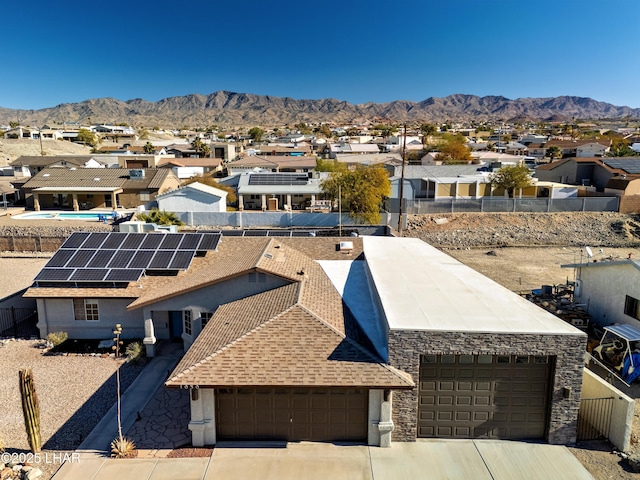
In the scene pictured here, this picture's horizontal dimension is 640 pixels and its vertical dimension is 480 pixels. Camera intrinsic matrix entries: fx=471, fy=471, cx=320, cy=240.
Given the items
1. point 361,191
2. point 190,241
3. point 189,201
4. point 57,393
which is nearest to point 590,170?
point 361,191

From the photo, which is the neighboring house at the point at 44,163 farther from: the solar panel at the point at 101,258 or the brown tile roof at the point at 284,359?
the brown tile roof at the point at 284,359

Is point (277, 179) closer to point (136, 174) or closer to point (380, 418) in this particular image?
point (136, 174)

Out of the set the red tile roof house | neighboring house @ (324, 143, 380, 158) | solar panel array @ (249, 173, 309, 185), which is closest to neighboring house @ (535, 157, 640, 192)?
solar panel array @ (249, 173, 309, 185)

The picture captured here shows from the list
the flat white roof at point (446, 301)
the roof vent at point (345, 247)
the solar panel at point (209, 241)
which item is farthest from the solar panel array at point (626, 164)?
the solar panel at point (209, 241)

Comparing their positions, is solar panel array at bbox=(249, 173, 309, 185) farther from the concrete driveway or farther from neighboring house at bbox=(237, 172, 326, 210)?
the concrete driveway

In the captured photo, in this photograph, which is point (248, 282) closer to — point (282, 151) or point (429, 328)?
point (429, 328)
